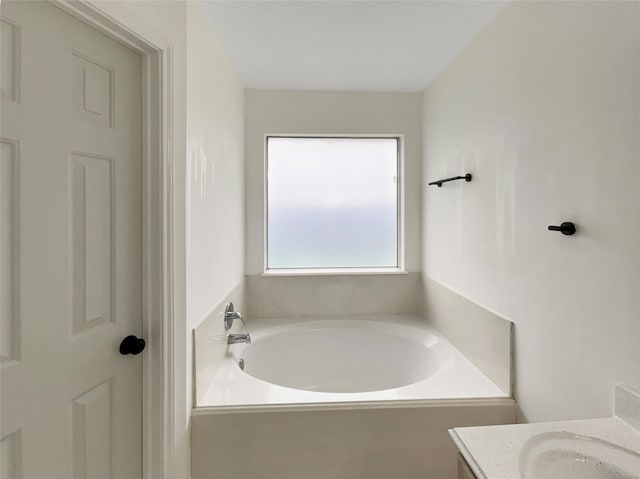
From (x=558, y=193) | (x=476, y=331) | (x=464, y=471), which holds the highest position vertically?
(x=558, y=193)

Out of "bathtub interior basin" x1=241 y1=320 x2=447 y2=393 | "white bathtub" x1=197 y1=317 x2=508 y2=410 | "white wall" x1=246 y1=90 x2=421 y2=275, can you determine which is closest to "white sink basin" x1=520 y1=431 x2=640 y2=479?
"white bathtub" x1=197 y1=317 x2=508 y2=410

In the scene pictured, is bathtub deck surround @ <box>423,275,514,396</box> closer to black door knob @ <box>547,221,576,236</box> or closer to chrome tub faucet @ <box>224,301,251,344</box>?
black door knob @ <box>547,221,576,236</box>

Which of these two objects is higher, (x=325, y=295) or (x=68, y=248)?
(x=68, y=248)

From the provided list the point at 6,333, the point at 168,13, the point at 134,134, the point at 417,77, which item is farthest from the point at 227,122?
the point at 6,333

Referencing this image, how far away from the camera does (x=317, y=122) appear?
248cm

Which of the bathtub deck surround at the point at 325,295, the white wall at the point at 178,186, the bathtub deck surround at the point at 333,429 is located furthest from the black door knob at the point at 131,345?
the bathtub deck surround at the point at 325,295

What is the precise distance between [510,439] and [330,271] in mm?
1773

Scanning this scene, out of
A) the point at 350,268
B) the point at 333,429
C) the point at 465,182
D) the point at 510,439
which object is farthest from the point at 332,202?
the point at 510,439

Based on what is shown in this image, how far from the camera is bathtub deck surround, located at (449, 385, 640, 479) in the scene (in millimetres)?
771

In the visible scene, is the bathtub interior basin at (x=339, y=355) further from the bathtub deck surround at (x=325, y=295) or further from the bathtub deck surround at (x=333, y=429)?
the bathtub deck surround at (x=333, y=429)

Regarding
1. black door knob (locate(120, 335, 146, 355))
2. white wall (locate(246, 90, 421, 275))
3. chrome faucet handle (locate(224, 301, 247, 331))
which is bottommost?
chrome faucet handle (locate(224, 301, 247, 331))

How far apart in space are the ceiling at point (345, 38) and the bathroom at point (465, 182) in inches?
0.5

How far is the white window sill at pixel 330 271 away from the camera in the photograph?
8.20 ft

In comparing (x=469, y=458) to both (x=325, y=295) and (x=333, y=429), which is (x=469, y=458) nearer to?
(x=333, y=429)
